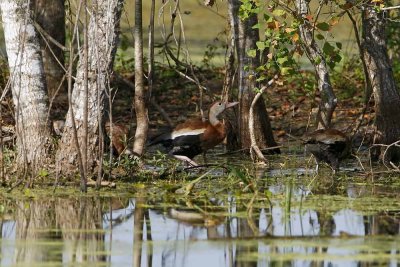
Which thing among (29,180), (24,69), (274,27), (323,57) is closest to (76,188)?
(29,180)

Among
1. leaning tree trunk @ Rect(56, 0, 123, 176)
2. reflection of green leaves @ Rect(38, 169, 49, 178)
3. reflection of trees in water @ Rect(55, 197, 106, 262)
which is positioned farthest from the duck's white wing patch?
reflection of trees in water @ Rect(55, 197, 106, 262)

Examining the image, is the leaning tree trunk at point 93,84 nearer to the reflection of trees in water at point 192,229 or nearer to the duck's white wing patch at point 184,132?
the reflection of trees in water at point 192,229

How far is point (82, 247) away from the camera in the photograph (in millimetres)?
8312

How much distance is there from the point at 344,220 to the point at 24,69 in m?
3.75

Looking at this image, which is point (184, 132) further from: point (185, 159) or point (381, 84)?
point (381, 84)

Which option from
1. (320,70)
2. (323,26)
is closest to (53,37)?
(320,70)

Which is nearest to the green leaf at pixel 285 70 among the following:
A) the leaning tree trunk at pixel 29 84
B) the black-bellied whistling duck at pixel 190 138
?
the black-bellied whistling duck at pixel 190 138

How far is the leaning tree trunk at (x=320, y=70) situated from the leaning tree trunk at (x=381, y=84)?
0.49 meters

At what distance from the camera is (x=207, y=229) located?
30.0 feet

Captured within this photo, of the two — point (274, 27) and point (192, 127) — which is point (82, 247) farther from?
point (192, 127)

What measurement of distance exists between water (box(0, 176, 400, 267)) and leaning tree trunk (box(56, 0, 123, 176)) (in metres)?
0.84

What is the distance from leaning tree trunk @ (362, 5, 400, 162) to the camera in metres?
13.5

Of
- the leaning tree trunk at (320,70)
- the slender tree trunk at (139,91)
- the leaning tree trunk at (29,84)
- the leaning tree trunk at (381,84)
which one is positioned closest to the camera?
the leaning tree trunk at (29,84)

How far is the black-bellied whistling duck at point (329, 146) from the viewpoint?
12727mm
